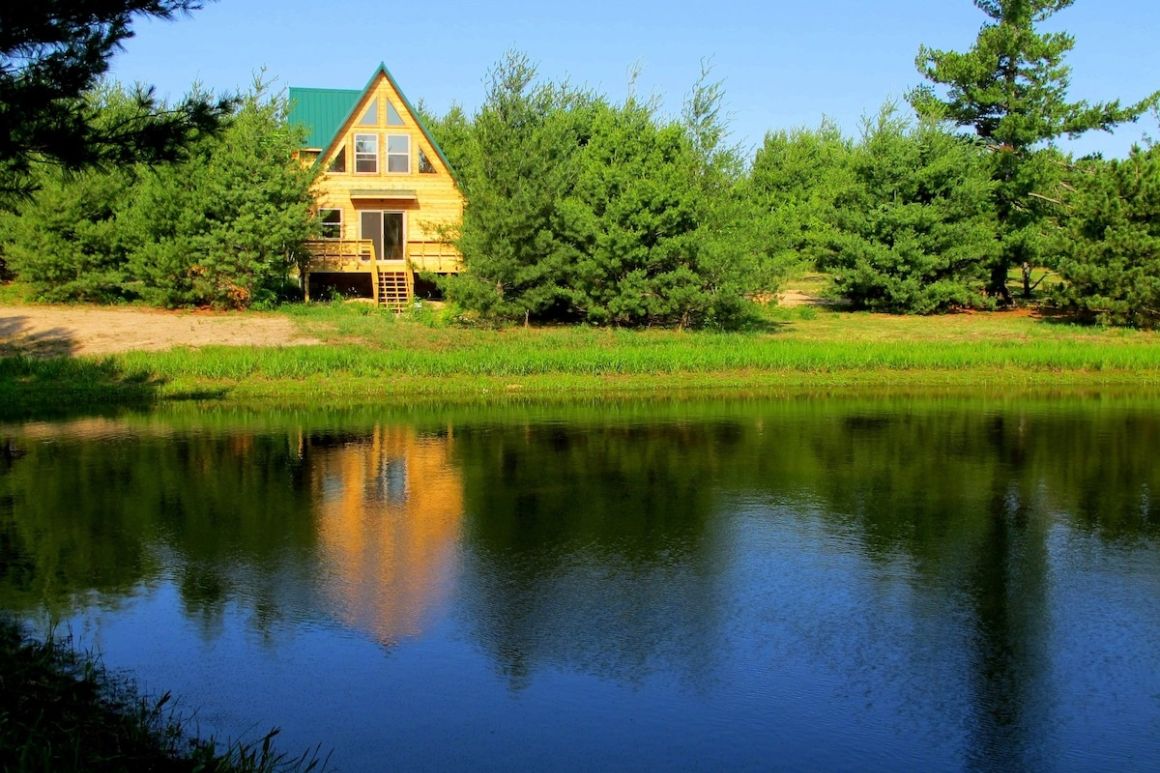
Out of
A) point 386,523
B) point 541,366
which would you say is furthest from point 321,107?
point 386,523

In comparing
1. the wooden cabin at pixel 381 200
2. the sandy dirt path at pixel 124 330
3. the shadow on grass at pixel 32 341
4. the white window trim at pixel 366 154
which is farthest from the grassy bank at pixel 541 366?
the white window trim at pixel 366 154

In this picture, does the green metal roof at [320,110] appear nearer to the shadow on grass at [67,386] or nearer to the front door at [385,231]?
the front door at [385,231]

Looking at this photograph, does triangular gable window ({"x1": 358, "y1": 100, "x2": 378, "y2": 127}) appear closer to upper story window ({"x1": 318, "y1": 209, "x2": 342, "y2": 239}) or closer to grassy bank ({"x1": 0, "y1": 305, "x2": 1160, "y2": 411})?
upper story window ({"x1": 318, "y1": 209, "x2": 342, "y2": 239})

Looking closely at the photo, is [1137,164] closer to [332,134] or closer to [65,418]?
[332,134]

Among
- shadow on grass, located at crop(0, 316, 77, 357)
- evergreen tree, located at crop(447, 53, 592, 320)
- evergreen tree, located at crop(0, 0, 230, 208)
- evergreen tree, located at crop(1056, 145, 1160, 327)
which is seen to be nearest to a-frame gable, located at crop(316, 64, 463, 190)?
evergreen tree, located at crop(447, 53, 592, 320)

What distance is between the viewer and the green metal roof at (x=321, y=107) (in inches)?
1833

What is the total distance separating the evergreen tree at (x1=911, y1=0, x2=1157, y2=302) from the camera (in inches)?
1667

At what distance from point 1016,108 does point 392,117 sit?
78.8 feet

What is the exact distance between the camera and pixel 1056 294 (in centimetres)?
3956

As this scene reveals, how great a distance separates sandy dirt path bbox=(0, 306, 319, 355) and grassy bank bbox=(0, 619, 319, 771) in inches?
919

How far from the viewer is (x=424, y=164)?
43969 mm

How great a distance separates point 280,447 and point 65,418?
6.01m

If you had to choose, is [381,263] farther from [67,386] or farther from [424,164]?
[67,386]

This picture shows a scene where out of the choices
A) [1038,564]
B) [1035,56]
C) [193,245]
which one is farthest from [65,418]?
[1035,56]
